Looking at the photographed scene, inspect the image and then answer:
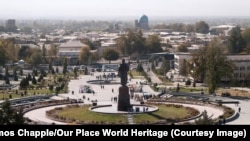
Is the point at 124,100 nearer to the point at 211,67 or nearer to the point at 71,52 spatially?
the point at 211,67

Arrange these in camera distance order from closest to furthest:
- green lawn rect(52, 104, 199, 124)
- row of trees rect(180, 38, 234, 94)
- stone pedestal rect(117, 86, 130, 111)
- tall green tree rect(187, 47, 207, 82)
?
1. green lawn rect(52, 104, 199, 124)
2. stone pedestal rect(117, 86, 130, 111)
3. row of trees rect(180, 38, 234, 94)
4. tall green tree rect(187, 47, 207, 82)

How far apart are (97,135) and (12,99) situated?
103ft

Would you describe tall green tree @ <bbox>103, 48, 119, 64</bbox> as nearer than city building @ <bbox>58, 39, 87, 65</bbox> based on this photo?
Yes

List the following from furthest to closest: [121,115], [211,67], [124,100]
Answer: [211,67]
[124,100]
[121,115]

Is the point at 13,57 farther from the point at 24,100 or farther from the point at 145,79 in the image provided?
the point at 24,100

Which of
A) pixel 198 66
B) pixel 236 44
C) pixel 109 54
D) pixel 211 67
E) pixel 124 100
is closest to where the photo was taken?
pixel 124 100

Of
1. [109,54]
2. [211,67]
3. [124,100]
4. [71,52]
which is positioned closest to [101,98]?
[124,100]

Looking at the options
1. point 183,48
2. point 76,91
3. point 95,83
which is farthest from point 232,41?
point 76,91

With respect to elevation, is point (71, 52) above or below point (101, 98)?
below

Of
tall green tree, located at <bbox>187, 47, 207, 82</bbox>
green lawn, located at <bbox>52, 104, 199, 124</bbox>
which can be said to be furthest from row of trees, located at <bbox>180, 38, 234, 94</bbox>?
green lawn, located at <bbox>52, 104, 199, 124</bbox>

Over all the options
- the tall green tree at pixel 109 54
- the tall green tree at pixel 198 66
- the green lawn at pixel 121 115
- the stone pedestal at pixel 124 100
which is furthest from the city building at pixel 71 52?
the stone pedestal at pixel 124 100

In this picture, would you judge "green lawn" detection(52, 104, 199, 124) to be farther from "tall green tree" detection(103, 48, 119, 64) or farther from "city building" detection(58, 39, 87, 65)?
"city building" detection(58, 39, 87, 65)

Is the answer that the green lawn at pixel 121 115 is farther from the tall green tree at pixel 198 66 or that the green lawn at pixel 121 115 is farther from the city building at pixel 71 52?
the city building at pixel 71 52

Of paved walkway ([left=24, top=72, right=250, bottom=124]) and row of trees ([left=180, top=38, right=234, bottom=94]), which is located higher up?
row of trees ([left=180, top=38, right=234, bottom=94])
